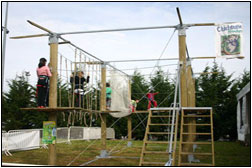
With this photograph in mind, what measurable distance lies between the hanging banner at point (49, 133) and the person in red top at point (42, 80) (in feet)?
Result: 1.39

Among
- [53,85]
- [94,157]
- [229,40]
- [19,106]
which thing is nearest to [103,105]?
[94,157]

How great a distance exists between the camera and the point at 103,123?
911 centimetres

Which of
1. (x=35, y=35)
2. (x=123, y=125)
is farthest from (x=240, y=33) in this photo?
(x=123, y=125)

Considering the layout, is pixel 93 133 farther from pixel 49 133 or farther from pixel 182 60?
pixel 182 60

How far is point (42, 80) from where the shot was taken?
257 inches

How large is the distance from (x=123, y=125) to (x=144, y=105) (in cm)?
215

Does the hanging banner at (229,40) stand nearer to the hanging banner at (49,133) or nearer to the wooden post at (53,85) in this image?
the wooden post at (53,85)

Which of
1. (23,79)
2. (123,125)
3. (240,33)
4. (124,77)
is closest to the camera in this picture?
(240,33)

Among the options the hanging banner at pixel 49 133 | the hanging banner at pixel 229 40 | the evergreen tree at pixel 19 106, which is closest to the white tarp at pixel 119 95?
the hanging banner at pixel 49 133

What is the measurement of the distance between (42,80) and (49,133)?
114 centimetres

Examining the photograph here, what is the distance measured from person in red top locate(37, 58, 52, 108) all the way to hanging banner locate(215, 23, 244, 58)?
369 cm

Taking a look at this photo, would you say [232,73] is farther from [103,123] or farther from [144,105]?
[103,123]

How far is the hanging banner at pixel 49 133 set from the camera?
21.5ft

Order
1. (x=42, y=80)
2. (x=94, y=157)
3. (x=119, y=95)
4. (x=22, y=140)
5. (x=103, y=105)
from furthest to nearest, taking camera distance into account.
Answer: (x=22, y=140)
(x=119, y=95)
(x=103, y=105)
(x=94, y=157)
(x=42, y=80)
